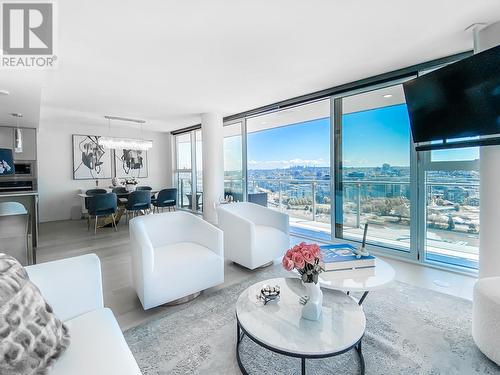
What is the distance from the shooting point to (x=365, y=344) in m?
1.72

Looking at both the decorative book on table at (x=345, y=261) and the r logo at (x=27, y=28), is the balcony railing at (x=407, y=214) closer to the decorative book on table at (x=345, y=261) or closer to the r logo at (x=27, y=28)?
the decorative book on table at (x=345, y=261)

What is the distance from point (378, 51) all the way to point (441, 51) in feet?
2.34

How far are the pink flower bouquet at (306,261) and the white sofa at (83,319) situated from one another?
844 mm

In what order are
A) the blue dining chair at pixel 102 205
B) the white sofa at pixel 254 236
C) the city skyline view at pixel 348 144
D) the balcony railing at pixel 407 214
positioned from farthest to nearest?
the blue dining chair at pixel 102 205, the city skyline view at pixel 348 144, the balcony railing at pixel 407 214, the white sofa at pixel 254 236

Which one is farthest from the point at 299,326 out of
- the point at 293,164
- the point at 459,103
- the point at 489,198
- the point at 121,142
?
the point at 121,142

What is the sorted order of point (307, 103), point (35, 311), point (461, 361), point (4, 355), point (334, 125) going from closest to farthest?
point (4, 355) < point (35, 311) < point (461, 361) < point (334, 125) < point (307, 103)

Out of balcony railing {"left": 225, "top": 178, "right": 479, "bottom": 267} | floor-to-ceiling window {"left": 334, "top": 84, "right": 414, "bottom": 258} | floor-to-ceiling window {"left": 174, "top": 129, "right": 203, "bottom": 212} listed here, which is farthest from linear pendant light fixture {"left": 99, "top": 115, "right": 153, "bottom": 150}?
floor-to-ceiling window {"left": 334, "top": 84, "right": 414, "bottom": 258}

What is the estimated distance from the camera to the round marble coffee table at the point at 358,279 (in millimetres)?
1637

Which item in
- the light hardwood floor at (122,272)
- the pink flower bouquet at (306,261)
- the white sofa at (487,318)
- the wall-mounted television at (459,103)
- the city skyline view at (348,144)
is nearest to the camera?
the pink flower bouquet at (306,261)

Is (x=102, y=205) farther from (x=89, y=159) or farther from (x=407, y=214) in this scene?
(x=407, y=214)

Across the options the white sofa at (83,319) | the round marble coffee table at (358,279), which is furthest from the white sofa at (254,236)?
the white sofa at (83,319)

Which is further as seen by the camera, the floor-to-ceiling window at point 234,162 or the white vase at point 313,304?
the floor-to-ceiling window at point 234,162

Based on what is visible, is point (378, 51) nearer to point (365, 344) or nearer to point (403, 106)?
point (403, 106)

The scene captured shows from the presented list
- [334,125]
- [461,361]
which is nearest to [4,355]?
[461,361]
